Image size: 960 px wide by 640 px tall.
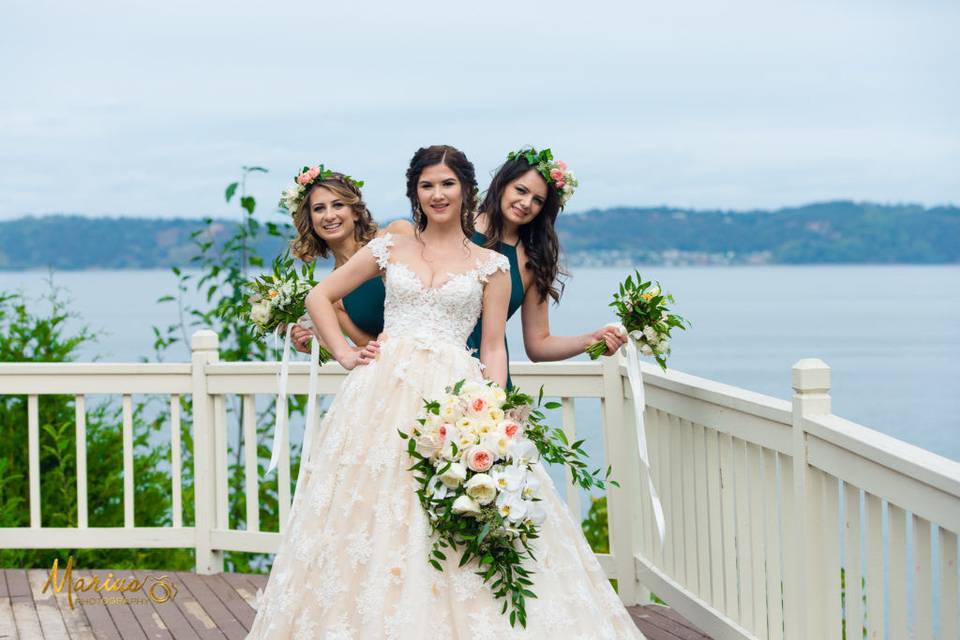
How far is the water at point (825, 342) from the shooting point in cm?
2656

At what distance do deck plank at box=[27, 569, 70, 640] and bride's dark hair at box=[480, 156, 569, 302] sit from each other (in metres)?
2.22

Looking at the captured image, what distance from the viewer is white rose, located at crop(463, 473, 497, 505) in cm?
327

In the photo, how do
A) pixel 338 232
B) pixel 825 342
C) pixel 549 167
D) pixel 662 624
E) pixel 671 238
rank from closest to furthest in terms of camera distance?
pixel 549 167
pixel 338 232
pixel 662 624
pixel 671 238
pixel 825 342

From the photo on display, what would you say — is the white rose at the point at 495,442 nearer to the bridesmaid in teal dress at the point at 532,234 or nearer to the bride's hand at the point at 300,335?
the bridesmaid in teal dress at the point at 532,234

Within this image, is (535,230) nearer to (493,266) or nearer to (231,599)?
(493,266)

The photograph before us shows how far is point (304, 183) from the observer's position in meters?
4.53

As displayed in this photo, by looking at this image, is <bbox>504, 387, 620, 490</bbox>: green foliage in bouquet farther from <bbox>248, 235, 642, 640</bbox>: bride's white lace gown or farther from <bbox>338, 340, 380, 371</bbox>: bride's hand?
<bbox>338, 340, 380, 371</bbox>: bride's hand

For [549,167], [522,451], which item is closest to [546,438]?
[522,451]

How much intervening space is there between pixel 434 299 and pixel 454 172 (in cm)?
39

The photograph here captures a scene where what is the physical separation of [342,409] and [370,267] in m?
0.45

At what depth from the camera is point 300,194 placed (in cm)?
456

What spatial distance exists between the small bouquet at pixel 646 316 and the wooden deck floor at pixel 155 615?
1166 mm

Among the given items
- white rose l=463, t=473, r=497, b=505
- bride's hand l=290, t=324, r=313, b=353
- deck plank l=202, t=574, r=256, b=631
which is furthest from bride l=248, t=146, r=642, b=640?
deck plank l=202, t=574, r=256, b=631

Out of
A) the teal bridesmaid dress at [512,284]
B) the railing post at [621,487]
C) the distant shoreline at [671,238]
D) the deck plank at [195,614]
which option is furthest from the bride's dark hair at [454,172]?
→ the deck plank at [195,614]
